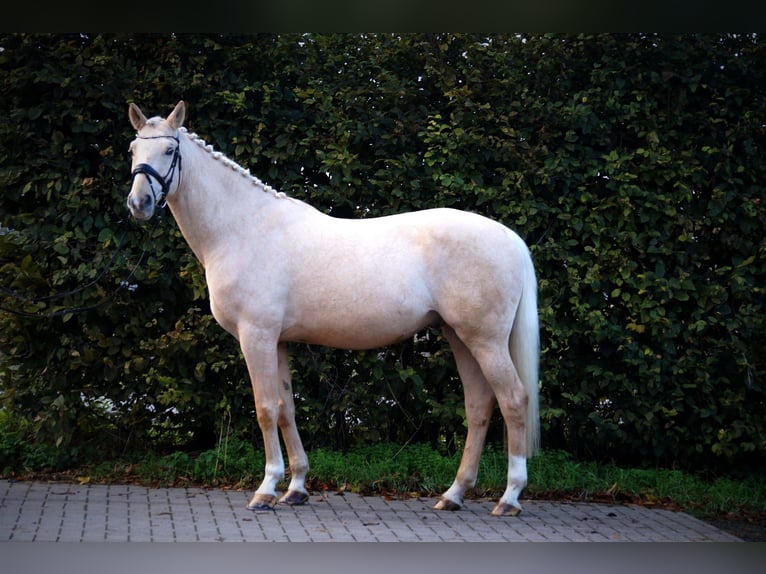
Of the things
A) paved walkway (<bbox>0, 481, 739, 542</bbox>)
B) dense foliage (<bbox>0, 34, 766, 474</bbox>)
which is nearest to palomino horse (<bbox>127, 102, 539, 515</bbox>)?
paved walkway (<bbox>0, 481, 739, 542</bbox>)

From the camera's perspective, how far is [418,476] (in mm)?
6875

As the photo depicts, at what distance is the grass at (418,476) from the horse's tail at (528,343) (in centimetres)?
92

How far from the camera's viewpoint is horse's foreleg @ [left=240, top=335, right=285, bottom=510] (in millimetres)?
5828

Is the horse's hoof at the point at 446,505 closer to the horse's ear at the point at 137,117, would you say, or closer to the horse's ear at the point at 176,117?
the horse's ear at the point at 176,117

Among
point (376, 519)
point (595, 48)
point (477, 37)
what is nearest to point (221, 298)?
point (376, 519)

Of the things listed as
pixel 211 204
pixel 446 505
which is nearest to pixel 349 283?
pixel 211 204

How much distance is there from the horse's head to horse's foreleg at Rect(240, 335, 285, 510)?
1.00 m

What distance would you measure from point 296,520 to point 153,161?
227 centimetres

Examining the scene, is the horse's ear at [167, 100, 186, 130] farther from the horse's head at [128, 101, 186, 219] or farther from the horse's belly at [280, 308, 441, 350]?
the horse's belly at [280, 308, 441, 350]

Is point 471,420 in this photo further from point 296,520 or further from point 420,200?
point 420,200

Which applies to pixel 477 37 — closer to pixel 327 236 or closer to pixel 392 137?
pixel 392 137

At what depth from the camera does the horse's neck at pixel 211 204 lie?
19.5 feet

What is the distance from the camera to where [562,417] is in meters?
7.29
